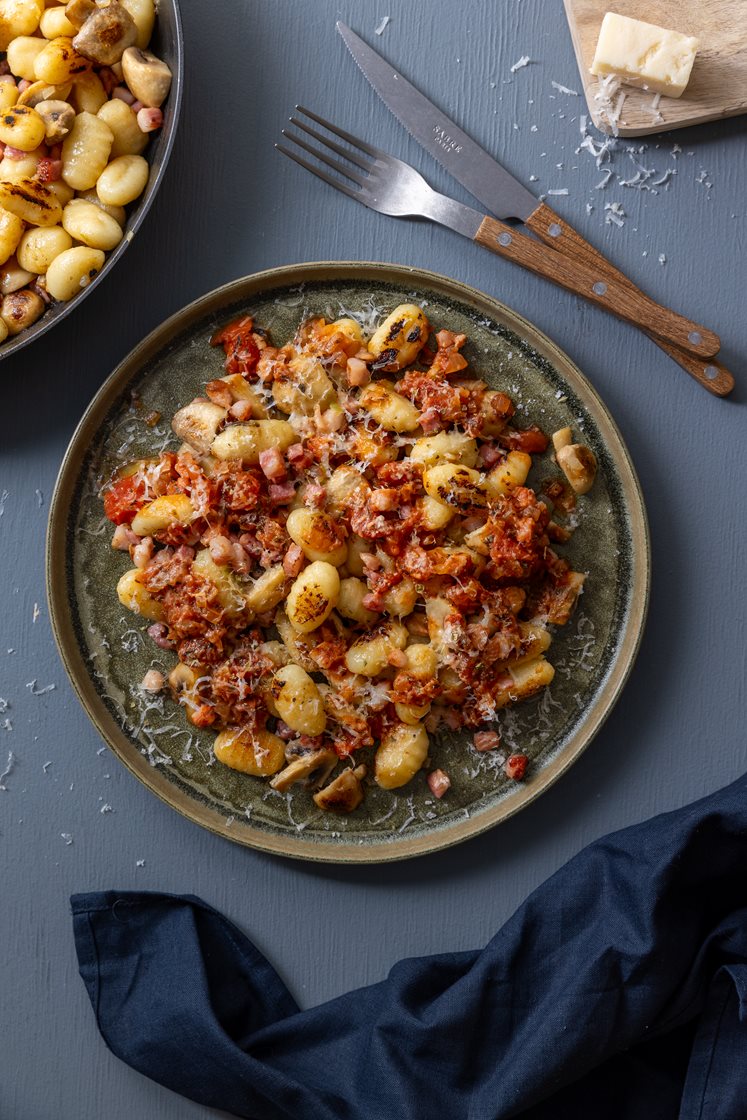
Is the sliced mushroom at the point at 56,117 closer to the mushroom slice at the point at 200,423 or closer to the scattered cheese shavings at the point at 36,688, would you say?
the mushroom slice at the point at 200,423

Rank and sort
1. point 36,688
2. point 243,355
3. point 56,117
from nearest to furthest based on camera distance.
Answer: point 56,117 < point 243,355 < point 36,688

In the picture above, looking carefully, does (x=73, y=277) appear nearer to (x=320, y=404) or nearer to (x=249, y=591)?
(x=320, y=404)

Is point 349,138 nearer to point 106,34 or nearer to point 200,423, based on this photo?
point 106,34

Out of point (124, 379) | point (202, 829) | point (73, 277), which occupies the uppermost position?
point (73, 277)

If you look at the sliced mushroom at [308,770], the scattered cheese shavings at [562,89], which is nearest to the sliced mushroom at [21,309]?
the sliced mushroom at [308,770]

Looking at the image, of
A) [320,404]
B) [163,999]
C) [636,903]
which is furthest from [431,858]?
[320,404]

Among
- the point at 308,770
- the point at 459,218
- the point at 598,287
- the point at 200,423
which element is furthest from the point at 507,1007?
the point at 459,218

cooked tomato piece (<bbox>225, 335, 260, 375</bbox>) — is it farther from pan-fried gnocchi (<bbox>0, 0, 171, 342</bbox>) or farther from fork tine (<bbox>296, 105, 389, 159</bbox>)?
fork tine (<bbox>296, 105, 389, 159</bbox>)
